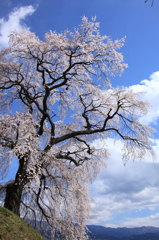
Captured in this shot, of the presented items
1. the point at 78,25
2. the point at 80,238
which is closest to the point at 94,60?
the point at 78,25

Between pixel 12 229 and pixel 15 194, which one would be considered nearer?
pixel 12 229

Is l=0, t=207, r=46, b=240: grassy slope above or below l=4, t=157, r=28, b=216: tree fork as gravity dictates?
below

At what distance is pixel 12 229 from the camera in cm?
793

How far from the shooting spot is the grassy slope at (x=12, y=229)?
24.4 ft

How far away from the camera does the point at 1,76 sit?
1355cm

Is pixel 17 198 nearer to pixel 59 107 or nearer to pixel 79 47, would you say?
pixel 59 107

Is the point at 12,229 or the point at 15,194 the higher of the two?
the point at 15,194

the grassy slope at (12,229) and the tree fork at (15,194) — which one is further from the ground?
the tree fork at (15,194)

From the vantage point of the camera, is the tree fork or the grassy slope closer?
the grassy slope

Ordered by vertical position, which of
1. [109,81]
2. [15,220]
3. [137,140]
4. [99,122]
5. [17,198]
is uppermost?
[109,81]

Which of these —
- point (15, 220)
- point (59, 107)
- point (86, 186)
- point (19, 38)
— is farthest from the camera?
point (59, 107)

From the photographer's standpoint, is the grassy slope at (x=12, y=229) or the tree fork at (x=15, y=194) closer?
the grassy slope at (x=12, y=229)

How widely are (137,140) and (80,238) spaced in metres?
7.13

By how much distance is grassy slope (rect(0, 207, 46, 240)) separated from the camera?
743cm
